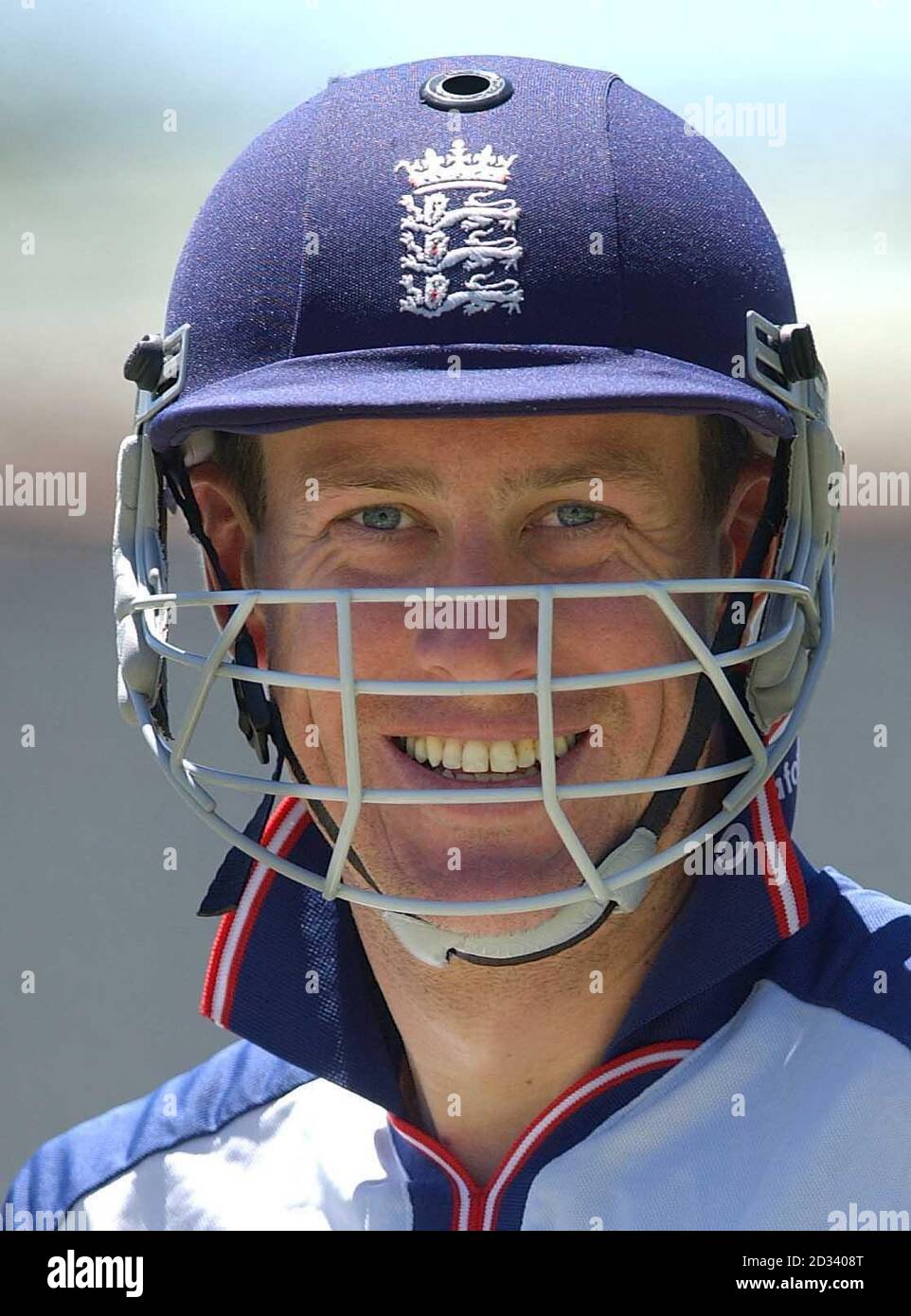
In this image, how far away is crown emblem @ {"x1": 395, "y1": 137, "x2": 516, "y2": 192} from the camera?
1792 millimetres

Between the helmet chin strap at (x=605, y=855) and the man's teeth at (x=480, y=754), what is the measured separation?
0.37 feet

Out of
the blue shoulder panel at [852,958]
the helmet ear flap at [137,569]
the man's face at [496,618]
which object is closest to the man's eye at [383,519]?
the man's face at [496,618]

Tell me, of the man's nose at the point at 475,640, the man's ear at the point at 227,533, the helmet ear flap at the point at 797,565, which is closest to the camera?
the man's nose at the point at 475,640

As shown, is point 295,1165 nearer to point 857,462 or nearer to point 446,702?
point 446,702

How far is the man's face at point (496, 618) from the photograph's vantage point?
5.77ft

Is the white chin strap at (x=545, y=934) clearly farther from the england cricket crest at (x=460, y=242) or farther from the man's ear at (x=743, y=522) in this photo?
the england cricket crest at (x=460, y=242)

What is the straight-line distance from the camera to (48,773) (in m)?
3.77

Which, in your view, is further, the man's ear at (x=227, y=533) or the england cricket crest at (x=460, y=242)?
the man's ear at (x=227, y=533)

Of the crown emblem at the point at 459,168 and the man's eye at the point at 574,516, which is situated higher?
the crown emblem at the point at 459,168

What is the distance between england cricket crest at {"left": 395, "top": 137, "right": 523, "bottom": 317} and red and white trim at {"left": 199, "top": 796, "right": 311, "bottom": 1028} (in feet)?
1.80

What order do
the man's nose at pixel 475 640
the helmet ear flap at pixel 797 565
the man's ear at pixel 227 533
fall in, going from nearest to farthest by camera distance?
1. the man's nose at pixel 475 640
2. the helmet ear flap at pixel 797 565
3. the man's ear at pixel 227 533

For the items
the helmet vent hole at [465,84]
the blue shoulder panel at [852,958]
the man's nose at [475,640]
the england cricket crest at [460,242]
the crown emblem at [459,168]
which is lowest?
the blue shoulder panel at [852,958]

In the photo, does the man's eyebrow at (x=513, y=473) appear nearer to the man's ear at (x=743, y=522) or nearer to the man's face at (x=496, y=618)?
the man's face at (x=496, y=618)
